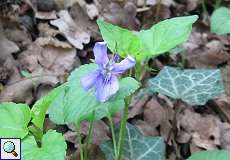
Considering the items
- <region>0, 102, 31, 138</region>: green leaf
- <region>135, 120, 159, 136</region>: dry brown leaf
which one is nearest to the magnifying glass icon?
<region>0, 102, 31, 138</region>: green leaf

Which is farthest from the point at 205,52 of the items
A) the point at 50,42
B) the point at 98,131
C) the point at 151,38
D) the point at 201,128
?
the point at 151,38

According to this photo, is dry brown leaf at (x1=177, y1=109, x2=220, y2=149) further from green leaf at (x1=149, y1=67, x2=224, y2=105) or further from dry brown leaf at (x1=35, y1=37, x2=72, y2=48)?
dry brown leaf at (x1=35, y1=37, x2=72, y2=48)

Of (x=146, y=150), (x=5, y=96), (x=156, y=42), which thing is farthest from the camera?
(x=5, y=96)

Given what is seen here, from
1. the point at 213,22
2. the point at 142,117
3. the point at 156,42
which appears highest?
the point at 156,42

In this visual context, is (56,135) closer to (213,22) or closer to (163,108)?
(163,108)

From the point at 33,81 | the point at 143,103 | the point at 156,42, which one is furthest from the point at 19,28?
the point at 156,42

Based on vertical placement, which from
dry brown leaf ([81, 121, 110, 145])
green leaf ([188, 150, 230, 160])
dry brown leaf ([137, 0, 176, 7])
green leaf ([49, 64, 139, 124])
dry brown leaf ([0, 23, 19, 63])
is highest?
green leaf ([49, 64, 139, 124])
